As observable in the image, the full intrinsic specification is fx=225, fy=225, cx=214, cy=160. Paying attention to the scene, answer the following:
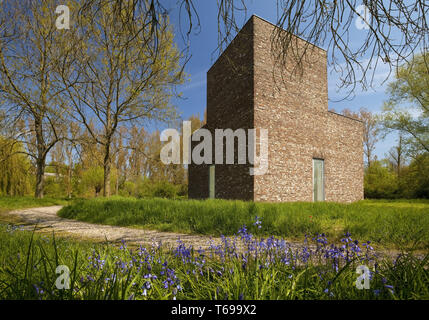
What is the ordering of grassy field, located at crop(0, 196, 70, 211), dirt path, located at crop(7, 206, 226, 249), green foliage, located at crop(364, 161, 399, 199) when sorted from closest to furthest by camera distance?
dirt path, located at crop(7, 206, 226, 249), grassy field, located at crop(0, 196, 70, 211), green foliage, located at crop(364, 161, 399, 199)

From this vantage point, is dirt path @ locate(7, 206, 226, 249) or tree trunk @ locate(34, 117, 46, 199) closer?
dirt path @ locate(7, 206, 226, 249)

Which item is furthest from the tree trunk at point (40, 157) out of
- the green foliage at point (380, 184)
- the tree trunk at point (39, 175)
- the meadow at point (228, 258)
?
the green foliage at point (380, 184)

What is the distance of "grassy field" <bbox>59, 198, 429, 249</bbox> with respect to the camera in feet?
13.4

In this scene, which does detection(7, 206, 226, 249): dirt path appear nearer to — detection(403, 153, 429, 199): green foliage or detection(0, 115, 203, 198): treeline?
detection(0, 115, 203, 198): treeline

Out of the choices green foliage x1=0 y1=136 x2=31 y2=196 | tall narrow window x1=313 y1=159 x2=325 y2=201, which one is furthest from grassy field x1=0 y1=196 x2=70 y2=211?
tall narrow window x1=313 y1=159 x2=325 y2=201

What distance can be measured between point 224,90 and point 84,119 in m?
6.71

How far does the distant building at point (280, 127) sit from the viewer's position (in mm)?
9422

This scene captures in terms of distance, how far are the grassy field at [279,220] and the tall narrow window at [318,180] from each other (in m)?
5.36

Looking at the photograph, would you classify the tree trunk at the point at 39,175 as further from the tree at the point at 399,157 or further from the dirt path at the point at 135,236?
the tree at the point at 399,157

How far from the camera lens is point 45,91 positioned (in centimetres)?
1015

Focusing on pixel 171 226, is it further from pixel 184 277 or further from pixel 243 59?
pixel 243 59

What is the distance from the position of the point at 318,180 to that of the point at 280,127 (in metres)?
3.67

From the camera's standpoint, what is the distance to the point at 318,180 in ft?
37.3
